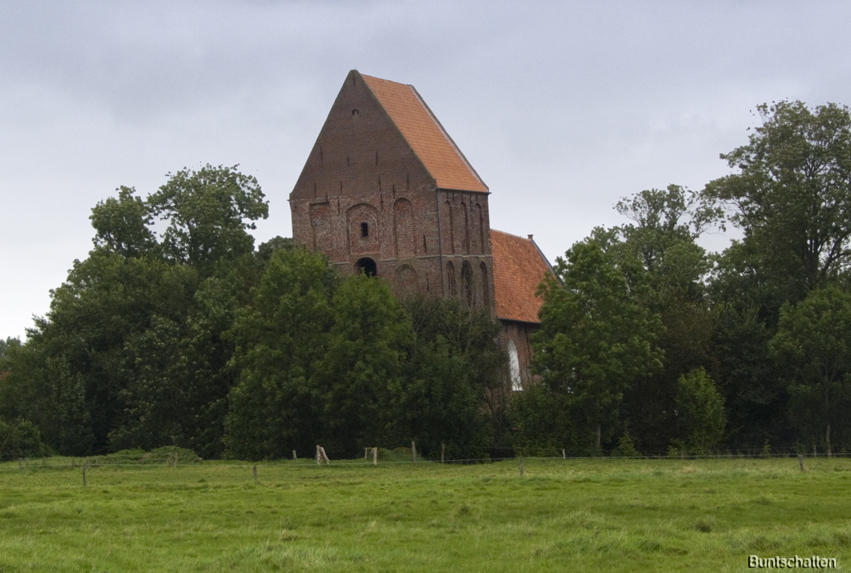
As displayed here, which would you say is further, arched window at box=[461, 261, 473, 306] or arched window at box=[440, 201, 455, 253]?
arched window at box=[461, 261, 473, 306]

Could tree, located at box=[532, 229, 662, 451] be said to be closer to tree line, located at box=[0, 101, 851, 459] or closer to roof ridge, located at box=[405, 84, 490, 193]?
tree line, located at box=[0, 101, 851, 459]

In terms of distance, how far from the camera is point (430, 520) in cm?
2541

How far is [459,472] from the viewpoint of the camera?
129ft

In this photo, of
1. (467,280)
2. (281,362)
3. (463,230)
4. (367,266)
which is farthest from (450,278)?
(281,362)

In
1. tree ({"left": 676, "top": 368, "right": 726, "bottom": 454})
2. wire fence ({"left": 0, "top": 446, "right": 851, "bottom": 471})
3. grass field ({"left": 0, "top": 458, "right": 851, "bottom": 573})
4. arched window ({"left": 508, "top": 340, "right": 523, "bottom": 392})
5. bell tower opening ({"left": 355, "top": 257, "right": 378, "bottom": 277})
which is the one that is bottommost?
grass field ({"left": 0, "top": 458, "right": 851, "bottom": 573})

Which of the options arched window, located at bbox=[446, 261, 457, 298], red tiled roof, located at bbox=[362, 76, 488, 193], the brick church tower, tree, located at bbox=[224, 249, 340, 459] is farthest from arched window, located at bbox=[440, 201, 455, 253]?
tree, located at bbox=[224, 249, 340, 459]

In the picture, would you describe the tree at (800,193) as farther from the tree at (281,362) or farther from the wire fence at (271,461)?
the tree at (281,362)

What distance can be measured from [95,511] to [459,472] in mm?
14640

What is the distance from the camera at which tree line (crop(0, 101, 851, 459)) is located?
2061 inches

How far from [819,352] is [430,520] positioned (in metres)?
35.7

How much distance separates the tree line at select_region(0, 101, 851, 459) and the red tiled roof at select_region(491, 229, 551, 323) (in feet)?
23.4

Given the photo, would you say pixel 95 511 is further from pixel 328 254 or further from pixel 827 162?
pixel 827 162

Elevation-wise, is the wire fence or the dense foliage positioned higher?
the dense foliage

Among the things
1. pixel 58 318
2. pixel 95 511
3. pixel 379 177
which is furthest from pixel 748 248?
pixel 95 511
